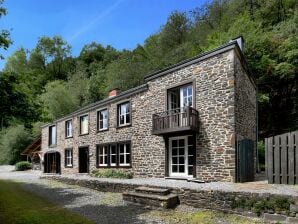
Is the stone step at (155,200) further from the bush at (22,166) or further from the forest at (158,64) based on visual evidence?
the bush at (22,166)

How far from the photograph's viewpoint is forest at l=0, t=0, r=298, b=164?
13.2 m

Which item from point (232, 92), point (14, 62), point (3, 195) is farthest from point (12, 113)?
point (14, 62)

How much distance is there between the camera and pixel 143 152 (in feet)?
61.4

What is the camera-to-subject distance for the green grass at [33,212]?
394 inches

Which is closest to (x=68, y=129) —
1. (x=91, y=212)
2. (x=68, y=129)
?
(x=68, y=129)

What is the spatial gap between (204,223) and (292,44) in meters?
22.2

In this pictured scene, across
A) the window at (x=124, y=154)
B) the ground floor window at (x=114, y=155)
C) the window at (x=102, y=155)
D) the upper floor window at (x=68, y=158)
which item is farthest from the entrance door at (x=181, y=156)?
the upper floor window at (x=68, y=158)

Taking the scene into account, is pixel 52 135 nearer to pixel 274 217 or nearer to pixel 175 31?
pixel 175 31

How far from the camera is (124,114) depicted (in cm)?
2122

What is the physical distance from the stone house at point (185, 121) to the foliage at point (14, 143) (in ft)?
87.1

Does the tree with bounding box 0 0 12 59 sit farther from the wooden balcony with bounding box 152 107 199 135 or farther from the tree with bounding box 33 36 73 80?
the tree with bounding box 33 36 73 80

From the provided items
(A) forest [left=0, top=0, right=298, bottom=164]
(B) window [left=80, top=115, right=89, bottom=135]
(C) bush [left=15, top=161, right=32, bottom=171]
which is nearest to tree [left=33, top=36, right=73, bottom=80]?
(A) forest [left=0, top=0, right=298, bottom=164]

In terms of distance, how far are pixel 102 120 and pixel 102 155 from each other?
2.66 meters

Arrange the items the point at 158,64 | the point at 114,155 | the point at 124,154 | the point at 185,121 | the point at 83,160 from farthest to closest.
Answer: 1. the point at 158,64
2. the point at 83,160
3. the point at 114,155
4. the point at 124,154
5. the point at 185,121
